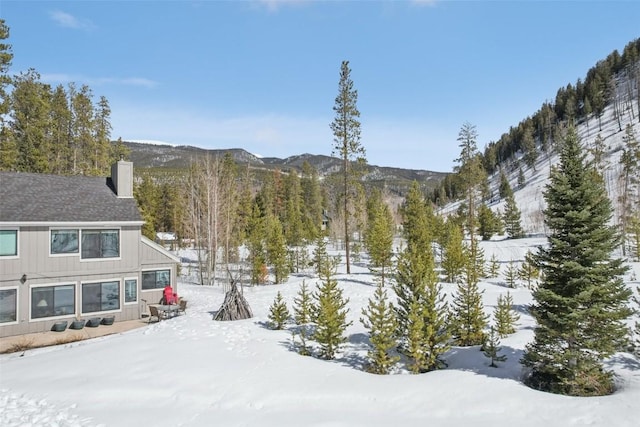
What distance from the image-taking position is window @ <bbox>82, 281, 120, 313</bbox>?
63.6 feet

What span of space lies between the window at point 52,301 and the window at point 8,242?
76.6 inches

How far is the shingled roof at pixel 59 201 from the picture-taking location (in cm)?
1844

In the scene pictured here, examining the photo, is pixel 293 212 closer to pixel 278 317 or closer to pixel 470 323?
pixel 278 317

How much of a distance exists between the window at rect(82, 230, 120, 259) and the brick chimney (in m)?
2.89

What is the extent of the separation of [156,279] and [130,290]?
5.21ft

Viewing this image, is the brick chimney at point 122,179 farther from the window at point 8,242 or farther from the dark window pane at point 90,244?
the window at point 8,242

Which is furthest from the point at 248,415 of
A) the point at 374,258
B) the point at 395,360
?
the point at 374,258

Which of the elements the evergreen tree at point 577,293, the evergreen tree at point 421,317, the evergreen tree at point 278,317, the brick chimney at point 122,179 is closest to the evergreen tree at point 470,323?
the evergreen tree at point 421,317

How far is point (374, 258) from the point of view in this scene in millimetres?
28156

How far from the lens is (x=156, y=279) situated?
72.1ft

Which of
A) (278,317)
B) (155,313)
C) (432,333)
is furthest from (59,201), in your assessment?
(432,333)

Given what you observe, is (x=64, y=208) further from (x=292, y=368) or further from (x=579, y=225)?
(x=579, y=225)

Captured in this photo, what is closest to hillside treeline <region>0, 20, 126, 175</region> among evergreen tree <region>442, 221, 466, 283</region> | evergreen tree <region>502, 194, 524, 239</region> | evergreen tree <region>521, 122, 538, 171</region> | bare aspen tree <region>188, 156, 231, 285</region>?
bare aspen tree <region>188, 156, 231, 285</region>

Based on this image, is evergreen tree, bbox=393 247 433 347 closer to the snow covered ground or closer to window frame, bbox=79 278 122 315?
the snow covered ground
